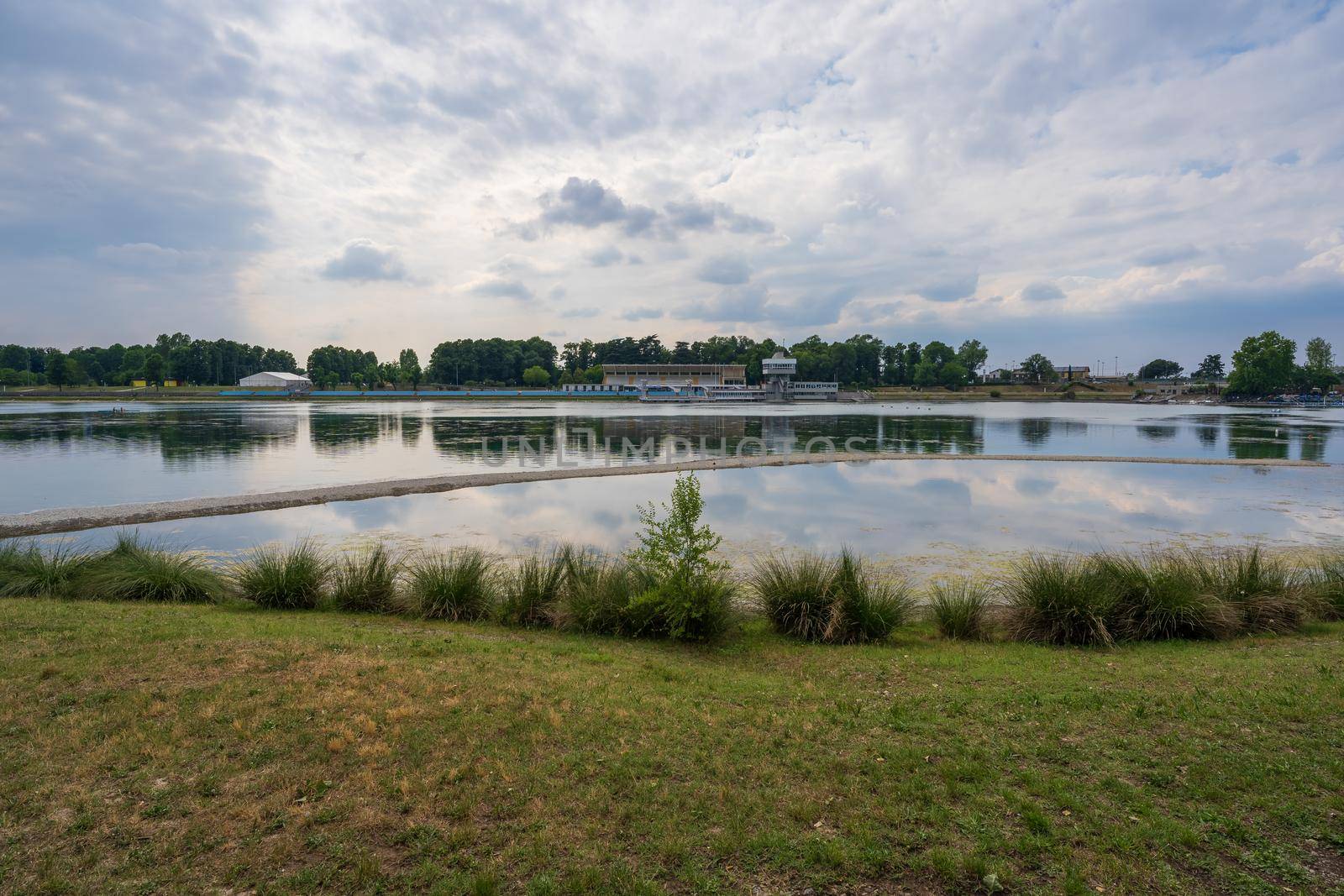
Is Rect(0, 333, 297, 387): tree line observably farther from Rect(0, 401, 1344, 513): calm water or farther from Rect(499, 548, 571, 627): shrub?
Rect(499, 548, 571, 627): shrub

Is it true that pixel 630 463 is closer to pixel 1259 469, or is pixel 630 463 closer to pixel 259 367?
pixel 1259 469

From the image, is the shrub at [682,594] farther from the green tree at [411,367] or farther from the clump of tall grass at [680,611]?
the green tree at [411,367]

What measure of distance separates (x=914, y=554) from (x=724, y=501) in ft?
24.4

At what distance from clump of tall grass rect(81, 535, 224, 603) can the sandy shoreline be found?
839cm

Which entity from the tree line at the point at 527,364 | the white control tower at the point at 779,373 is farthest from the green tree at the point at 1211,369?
the white control tower at the point at 779,373

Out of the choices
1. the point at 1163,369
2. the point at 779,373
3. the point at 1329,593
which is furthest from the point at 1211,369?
the point at 1329,593

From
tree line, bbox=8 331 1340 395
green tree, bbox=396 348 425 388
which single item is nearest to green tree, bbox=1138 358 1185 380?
tree line, bbox=8 331 1340 395

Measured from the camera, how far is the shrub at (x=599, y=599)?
930 centimetres

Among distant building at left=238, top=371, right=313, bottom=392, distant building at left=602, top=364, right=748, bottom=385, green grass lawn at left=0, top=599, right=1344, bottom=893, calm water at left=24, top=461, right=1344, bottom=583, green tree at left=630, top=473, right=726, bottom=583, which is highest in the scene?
distant building at left=602, top=364, right=748, bottom=385

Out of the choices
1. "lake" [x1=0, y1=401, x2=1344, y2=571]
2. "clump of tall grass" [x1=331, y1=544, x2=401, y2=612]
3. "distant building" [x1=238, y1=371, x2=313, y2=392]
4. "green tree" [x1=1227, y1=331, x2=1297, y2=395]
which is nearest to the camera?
"clump of tall grass" [x1=331, y1=544, x2=401, y2=612]

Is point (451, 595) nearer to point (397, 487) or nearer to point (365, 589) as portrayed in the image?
point (365, 589)

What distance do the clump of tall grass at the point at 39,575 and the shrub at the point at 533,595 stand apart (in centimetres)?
626

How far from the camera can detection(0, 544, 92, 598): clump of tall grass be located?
389 inches

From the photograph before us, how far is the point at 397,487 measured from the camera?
896 inches
